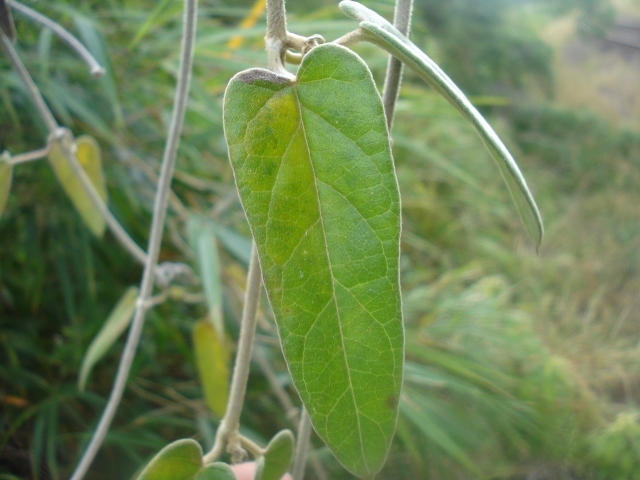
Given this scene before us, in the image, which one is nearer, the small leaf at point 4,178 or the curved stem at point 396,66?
the curved stem at point 396,66

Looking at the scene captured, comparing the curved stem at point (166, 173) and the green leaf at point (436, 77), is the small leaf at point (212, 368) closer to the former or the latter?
the curved stem at point (166, 173)

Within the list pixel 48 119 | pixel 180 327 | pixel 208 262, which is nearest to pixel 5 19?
pixel 48 119

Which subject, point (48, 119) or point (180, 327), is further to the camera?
point (180, 327)

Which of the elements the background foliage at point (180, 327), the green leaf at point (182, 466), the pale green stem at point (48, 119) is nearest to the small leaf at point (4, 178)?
the pale green stem at point (48, 119)

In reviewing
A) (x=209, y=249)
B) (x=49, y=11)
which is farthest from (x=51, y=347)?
(x=49, y=11)

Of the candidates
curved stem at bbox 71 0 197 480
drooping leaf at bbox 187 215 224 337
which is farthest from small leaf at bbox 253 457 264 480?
drooping leaf at bbox 187 215 224 337

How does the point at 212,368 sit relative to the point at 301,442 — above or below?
below

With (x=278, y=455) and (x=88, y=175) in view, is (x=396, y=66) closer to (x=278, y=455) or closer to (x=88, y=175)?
(x=278, y=455)
